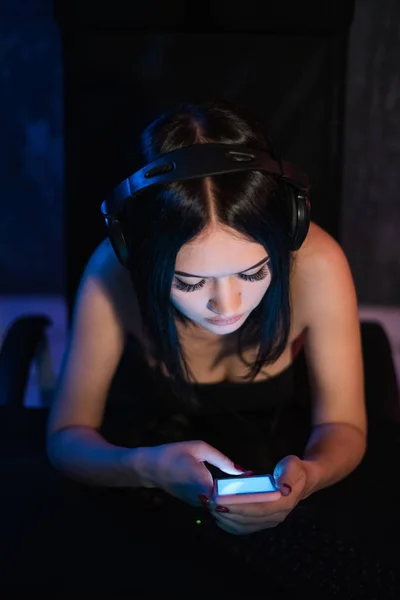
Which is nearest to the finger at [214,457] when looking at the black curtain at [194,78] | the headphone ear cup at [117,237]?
the headphone ear cup at [117,237]

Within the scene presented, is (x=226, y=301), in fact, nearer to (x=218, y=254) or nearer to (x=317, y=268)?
(x=218, y=254)

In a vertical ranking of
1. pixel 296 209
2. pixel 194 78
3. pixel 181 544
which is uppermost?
pixel 194 78

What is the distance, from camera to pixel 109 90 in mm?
1179

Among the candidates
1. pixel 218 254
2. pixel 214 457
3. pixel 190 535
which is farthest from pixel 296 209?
pixel 190 535

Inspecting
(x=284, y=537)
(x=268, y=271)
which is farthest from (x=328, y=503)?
(x=268, y=271)

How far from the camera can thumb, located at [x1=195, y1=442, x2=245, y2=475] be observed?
79 centimetres

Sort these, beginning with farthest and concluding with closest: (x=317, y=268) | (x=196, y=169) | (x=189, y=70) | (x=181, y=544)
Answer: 1. (x=189, y=70)
2. (x=317, y=268)
3. (x=181, y=544)
4. (x=196, y=169)

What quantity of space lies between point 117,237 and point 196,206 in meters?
0.10

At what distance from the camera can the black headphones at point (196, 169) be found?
73cm

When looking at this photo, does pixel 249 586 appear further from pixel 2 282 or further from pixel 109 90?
pixel 2 282

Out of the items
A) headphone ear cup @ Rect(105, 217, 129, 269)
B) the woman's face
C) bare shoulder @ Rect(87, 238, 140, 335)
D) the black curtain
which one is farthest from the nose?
the black curtain

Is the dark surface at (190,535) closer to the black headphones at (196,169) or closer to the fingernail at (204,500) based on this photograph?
the fingernail at (204,500)

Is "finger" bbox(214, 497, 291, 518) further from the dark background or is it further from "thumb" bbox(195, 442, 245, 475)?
the dark background

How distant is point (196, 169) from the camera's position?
725mm
